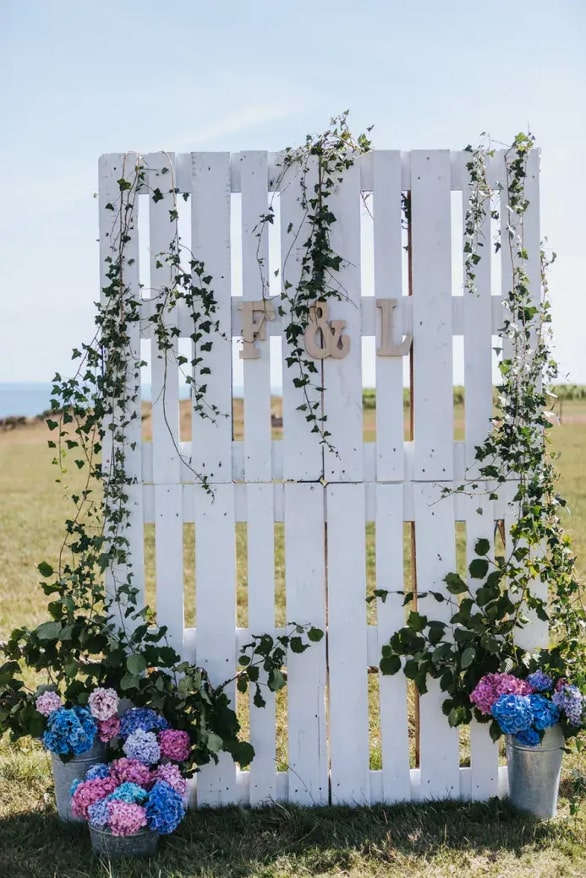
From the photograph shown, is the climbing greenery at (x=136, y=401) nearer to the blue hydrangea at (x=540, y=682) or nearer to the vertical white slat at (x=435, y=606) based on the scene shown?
the vertical white slat at (x=435, y=606)

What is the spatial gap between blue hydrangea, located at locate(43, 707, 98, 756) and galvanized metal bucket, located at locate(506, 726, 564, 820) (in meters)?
→ 1.42

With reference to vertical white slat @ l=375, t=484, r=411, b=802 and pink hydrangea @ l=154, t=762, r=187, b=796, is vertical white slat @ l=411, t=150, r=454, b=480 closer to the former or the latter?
vertical white slat @ l=375, t=484, r=411, b=802

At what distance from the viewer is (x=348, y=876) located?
2623 millimetres

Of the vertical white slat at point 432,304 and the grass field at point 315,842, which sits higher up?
the vertical white slat at point 432,304

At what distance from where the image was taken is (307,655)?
3115 millimetres

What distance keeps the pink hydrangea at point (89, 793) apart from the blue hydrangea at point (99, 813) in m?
0.04

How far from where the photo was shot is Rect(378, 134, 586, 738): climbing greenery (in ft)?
10.0

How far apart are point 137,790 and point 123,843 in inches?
6.1

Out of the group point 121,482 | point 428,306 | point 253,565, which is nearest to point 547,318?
point 428,306

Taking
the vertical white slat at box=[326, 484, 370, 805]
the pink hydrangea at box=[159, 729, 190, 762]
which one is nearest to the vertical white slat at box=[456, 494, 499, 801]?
the vertical white slat at box=[326, 484, 370, 805]

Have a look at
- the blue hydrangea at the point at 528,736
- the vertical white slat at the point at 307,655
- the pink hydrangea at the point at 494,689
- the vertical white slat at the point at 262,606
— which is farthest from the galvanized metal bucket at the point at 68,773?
the blue hydrangea at the point at 528,736

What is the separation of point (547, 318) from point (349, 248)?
730 mm

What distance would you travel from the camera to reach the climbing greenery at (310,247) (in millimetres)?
3059

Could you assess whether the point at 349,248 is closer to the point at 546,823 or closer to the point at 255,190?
the point at 255,190
